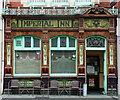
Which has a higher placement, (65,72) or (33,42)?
(33,42)

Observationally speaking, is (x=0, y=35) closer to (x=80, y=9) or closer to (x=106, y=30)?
(x=80, y=9)

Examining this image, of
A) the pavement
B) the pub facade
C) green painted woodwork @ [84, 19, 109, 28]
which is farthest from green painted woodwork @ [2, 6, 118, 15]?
the pavement

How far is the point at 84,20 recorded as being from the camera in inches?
467

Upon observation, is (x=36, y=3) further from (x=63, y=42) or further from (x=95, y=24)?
(x=95, y=24)

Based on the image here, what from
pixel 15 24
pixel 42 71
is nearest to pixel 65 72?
pixel 42 71

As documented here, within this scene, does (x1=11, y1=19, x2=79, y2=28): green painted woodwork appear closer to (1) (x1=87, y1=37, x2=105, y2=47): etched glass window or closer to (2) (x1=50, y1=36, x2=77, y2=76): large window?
(2) (x1=50, y1=36, x2=77, y2=76): large window

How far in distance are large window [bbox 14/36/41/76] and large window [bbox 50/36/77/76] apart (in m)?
0.91

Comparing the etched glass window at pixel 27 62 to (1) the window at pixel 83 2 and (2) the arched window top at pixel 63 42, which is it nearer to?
(2) the arched window top at pixel 63 42

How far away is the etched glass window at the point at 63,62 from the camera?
39.4ft

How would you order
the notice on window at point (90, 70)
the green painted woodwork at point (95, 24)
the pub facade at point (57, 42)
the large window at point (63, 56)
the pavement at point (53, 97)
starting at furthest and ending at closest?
the notice on window at point (90, 70) → the large window at point (63, 56) → the green painted woodwork at point (95, 24) → the pub facade at point (57, 42) → the pavement at point (53, 97)

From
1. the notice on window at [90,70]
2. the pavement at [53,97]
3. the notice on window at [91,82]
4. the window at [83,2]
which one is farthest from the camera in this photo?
the notice on window at [91,82]

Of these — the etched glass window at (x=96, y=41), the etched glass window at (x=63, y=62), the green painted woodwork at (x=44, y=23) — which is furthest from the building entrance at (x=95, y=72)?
the green painted woodwork at (x=44, y=23)

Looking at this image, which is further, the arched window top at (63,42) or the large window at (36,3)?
the large window at (36,3)

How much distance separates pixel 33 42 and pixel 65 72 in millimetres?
2802
